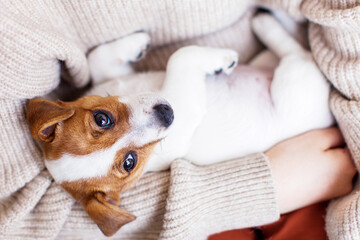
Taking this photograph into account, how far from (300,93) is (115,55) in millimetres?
914

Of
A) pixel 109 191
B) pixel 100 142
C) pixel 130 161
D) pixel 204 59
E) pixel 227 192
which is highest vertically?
pixel 204 59

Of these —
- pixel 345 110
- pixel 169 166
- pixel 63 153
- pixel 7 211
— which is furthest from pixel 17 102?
pixel 345 110

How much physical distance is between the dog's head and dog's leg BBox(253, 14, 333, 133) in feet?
1.96

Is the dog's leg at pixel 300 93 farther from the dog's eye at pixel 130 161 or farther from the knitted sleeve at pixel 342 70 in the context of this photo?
the dog's eye at pixel 130 161

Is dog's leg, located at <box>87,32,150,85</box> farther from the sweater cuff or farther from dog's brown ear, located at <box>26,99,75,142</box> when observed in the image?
the sweater cuff

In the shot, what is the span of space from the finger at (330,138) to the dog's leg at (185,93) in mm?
597

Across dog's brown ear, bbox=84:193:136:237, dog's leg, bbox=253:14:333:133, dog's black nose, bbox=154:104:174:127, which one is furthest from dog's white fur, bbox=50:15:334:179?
dog's brown ear, bbox=84:193:136:237

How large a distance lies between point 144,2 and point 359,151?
1142 millimetres

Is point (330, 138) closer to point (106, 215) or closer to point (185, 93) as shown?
point (185, 93)

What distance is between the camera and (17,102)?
55.5 inches

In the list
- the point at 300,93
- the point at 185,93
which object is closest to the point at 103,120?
the point at 185,93

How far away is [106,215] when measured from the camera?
132 cm

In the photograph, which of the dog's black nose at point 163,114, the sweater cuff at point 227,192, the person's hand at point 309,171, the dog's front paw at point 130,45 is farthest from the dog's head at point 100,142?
the person's hand at point 309,171

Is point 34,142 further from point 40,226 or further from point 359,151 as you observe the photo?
point 359,151
